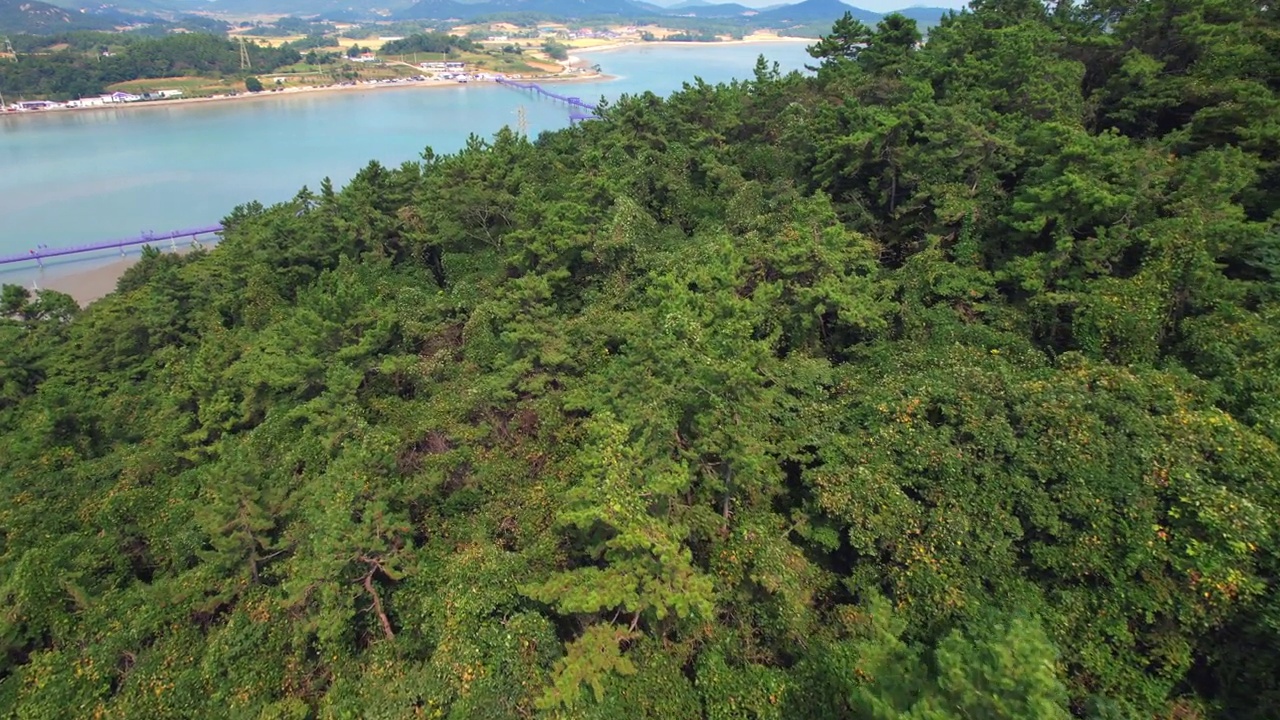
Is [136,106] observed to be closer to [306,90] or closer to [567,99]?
[306,90]

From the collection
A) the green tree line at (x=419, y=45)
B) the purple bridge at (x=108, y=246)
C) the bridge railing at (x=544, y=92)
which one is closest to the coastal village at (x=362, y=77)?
the green tree line at (x=419, y=45)

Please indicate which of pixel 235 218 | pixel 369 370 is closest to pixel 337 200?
pixel 235 218

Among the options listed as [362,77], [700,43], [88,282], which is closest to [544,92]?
[362,77]

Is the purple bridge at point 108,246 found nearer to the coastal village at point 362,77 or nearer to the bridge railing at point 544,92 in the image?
the bridge railing at point 544,92

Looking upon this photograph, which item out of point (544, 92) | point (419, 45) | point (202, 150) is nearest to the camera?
point (202, 150)

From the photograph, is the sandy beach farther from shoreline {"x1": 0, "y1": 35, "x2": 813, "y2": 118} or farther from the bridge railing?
shoreline {"x1": 0, "y1": 35, "x2": 813, "y2": 118}

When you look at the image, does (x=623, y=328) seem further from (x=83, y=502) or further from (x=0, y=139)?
(x=0, y=139)
